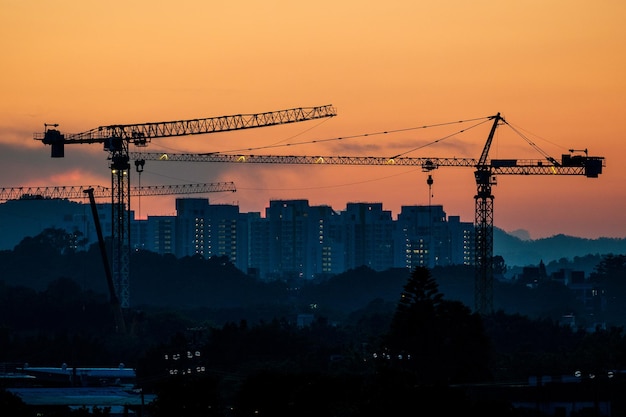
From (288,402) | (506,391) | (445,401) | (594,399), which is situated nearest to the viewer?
(445,401)

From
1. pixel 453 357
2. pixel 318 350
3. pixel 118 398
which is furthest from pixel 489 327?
pixel 118 398

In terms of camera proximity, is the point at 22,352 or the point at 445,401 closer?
the point at 445,401

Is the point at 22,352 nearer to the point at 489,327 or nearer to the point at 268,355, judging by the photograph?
the point at 268,355

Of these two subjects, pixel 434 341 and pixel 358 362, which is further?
pixel 358 362

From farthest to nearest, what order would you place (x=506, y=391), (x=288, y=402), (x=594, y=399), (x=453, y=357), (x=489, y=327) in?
(x=489, y=327) < (x=453, y=357) < (x=506, y=391) < (x=594, y=399) < (x=288, y=402)

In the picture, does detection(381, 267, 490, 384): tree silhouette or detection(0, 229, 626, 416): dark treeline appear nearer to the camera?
detection(0, 229, 626, 416): dark treeline

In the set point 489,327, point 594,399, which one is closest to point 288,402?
point 594,399

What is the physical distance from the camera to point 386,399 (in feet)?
290

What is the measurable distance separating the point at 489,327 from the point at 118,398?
2923 inches

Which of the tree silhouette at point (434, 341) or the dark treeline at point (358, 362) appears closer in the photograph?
the dark treeline at point (358, 362)

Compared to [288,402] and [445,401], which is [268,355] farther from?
[445,401]

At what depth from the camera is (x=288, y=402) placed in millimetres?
101562

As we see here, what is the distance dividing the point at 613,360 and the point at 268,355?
99.4 ft

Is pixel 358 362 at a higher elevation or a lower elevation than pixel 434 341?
lower
